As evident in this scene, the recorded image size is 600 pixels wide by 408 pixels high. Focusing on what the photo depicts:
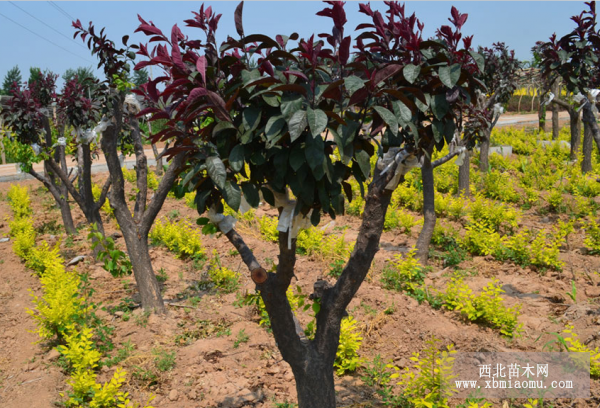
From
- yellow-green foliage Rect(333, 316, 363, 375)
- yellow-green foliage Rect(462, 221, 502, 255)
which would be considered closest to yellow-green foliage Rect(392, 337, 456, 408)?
yellow-green foliage Rect(333, 316, 363, 375)

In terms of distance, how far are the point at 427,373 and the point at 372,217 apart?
1.36 m

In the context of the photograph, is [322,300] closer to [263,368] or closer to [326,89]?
[326,89]

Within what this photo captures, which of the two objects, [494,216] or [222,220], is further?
[494,216]

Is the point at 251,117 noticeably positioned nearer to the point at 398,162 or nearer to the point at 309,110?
the point at 309,110

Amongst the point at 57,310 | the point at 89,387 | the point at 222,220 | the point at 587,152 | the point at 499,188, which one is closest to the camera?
the point at 222,220

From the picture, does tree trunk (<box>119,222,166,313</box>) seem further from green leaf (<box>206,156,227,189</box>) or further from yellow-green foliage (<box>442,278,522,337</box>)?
green leaf (<box>206,156,227,189</box>)

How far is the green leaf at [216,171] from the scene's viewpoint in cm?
194

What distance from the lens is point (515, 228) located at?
287 inches

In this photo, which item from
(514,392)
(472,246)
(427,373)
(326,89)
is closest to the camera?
(326,89)

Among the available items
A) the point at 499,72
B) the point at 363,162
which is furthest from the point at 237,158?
the point at 499,72

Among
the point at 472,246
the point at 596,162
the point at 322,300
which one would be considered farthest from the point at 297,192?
the point at 596,162

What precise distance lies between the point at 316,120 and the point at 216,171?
52 centimetres

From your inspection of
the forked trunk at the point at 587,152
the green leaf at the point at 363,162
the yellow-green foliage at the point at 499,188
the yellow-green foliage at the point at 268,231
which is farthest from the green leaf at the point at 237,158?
the forked trunk at the point at 587,152

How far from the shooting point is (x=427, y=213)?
19.7ft
